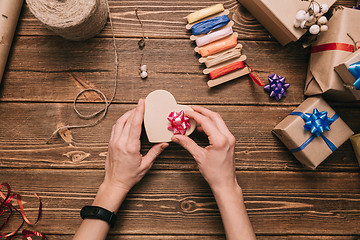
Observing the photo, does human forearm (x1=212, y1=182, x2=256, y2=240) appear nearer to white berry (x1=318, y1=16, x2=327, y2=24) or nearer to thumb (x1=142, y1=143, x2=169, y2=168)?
thumb (x1=142, y1=143, x2=169, y2=168)

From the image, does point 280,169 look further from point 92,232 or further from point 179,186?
point 92,232

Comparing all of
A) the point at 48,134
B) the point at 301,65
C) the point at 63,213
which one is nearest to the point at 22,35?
the point at 48,134

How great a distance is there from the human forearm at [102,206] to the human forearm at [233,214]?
347 millimetres

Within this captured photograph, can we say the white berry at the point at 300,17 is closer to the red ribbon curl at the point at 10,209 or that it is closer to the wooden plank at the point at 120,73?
the wooden plank at the point at 120,73

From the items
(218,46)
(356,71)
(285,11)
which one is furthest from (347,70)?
(218,46)

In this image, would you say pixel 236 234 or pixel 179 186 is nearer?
pixel 236 234

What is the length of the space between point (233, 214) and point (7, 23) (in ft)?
3.63

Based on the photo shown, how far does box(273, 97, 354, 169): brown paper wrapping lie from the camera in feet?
3.11

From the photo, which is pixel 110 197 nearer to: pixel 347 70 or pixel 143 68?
pixel 143 68

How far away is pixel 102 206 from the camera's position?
90 centimetres

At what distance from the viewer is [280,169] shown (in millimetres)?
1049

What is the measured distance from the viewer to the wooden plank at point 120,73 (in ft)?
3.44

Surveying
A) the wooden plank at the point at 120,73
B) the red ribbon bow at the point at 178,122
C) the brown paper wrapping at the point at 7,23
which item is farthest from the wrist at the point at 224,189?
the brown paper wrapping at the point at 7,23

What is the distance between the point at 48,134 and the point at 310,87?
1.06 m
